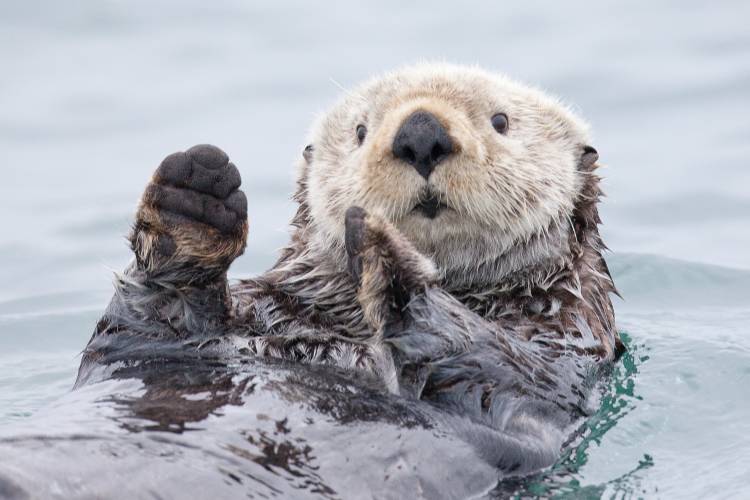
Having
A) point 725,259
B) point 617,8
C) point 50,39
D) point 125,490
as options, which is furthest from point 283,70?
point 125,490

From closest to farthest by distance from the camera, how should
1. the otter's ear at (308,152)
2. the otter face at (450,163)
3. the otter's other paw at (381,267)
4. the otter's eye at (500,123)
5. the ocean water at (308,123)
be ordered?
the otter's other paw at (381,267)
the otter face at (450,163)
the otter's eye at (500,123)
the otter's ear at (308,152)
the ocean water at (308,123)

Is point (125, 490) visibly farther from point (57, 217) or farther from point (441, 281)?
point (57, 217)

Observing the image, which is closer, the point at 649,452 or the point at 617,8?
the point at 649,452

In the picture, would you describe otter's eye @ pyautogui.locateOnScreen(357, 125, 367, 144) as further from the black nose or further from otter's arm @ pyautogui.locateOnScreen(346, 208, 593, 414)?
otter's arm @ pyautogui.locateOnScreen(346, 208, 593, 414)

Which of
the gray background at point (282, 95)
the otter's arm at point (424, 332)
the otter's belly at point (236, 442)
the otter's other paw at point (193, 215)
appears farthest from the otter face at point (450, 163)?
the gray background at point (282, 95)

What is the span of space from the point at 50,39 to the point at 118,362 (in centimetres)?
707

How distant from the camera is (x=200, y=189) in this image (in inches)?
168

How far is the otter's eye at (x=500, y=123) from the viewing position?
197 inches

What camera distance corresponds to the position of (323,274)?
5.04 m

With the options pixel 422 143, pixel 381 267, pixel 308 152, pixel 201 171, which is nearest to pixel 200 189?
pixel 201 171

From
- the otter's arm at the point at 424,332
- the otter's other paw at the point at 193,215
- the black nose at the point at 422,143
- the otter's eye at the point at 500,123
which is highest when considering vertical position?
the otter's eye at the point at 500,123

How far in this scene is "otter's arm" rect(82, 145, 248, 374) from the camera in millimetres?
4270

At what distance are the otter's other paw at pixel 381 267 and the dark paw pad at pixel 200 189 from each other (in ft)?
1.53

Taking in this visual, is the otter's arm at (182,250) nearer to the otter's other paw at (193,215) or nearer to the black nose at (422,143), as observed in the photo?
the otter's other paw at (193,215)
